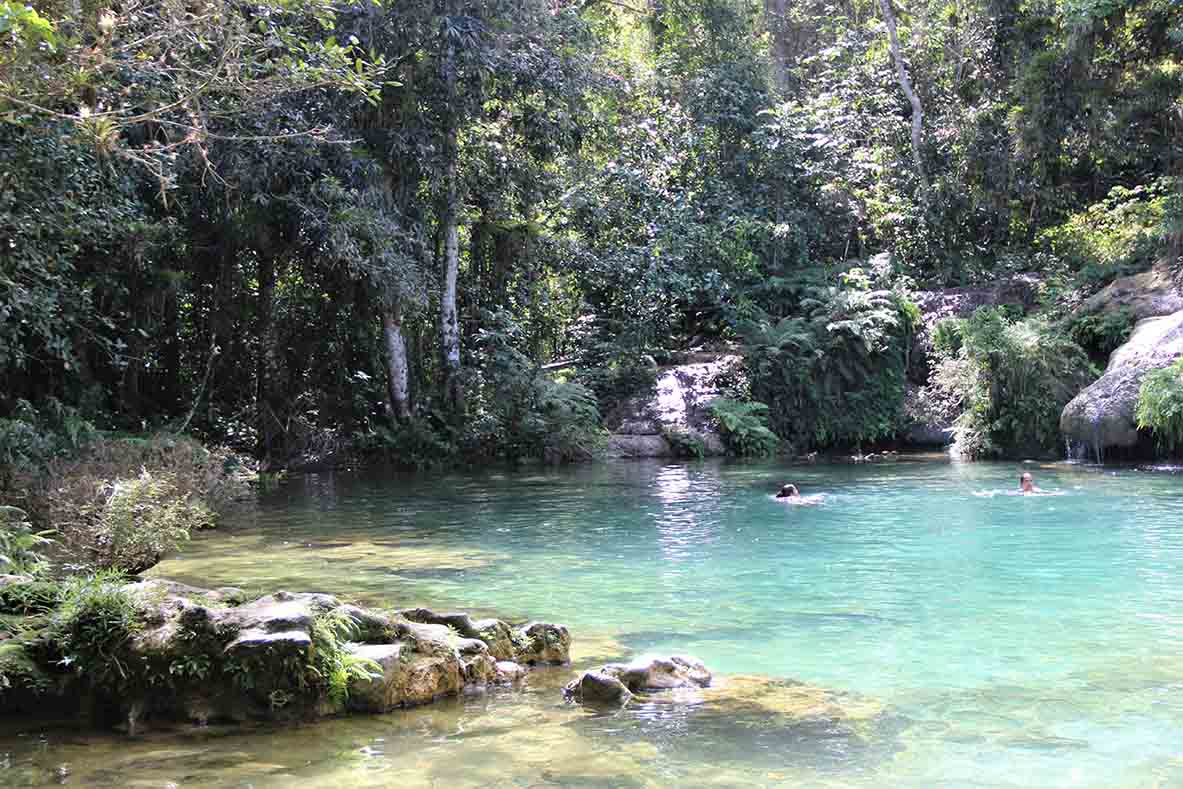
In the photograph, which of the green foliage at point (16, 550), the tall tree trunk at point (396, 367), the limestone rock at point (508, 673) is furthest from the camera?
the tall tree trunk at point (396, 367)

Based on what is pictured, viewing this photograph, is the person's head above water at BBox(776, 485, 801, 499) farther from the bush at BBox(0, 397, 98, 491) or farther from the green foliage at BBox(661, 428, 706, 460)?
the bush at BBox(0, 397, 98, 491)

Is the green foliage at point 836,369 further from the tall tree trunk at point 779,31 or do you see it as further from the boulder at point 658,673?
the boulder at point 658,673

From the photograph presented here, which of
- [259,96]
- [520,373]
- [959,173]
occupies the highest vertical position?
[959,173]

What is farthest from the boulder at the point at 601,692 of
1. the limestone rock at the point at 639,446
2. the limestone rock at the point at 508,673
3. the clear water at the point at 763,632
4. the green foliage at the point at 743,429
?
the green foliage at the point at 743,429

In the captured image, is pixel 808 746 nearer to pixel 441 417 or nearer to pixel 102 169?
pixel 102 169

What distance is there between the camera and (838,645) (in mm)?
7340

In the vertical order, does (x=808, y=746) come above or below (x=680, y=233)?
below

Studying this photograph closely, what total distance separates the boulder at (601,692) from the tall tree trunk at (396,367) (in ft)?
49.5

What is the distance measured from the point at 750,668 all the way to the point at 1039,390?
1593cm

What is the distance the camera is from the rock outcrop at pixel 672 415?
892 inches

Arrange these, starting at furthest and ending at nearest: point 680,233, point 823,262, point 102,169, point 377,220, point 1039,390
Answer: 1. point 823,262
2. point 680,233
3. point 1039,390
4. point 377,220
5. point 102,169

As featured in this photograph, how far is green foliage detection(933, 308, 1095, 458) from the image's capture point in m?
20.7

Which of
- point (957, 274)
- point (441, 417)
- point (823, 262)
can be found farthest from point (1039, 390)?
point (441, 417)

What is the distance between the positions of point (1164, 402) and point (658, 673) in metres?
14.3
